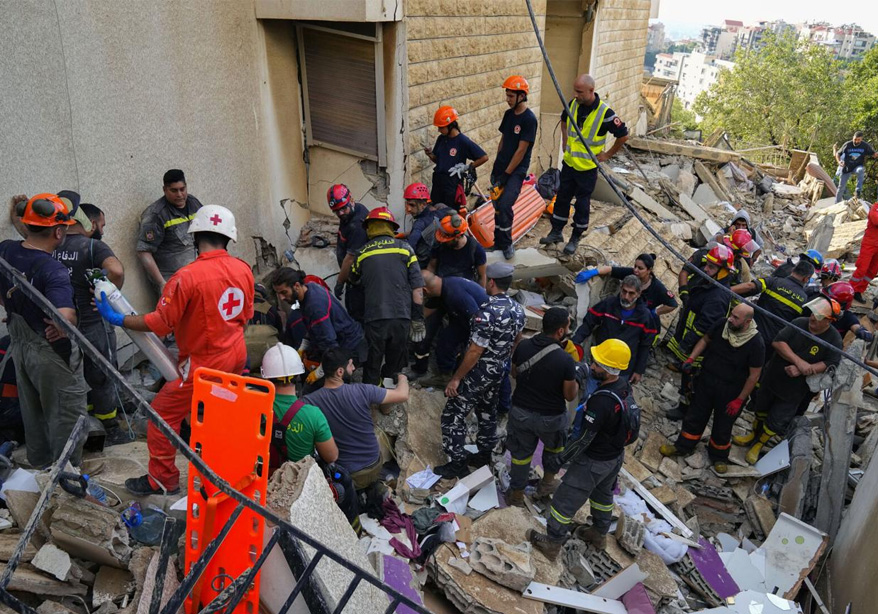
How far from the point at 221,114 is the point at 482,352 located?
350cm

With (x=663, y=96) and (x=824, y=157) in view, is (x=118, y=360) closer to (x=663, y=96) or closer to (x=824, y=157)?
(x=663, y=96)

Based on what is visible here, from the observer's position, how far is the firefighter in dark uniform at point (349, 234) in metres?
6.10

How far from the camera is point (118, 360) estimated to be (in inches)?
225

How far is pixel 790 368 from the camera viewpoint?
6523 mm

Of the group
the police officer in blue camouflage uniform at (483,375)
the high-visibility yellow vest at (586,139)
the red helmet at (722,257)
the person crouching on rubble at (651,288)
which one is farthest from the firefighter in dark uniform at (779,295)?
the police officer in blue camouflage uniform at (483,375)

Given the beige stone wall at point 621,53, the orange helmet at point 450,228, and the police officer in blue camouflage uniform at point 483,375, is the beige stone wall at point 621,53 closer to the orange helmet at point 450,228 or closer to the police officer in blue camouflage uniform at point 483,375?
the orange helmet at point 450,228

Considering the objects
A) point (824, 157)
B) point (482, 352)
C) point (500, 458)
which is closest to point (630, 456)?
point (500, 458)

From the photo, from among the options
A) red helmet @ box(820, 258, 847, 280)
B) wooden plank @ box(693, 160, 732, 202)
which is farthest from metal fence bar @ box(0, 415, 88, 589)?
wooden plank @ box(693, 160, 732, 202)

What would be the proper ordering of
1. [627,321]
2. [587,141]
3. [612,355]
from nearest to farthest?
[612,355], [627,321], [587,141]

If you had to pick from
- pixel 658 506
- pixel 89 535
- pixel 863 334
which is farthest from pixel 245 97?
pixel 863 334

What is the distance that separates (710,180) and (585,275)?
7.98 m

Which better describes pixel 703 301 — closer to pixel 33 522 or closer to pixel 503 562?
pixel 503 562

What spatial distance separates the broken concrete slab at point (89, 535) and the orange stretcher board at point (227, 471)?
0.43 m

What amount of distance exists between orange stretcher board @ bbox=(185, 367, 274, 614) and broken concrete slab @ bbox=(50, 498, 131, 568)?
43 centimetres
